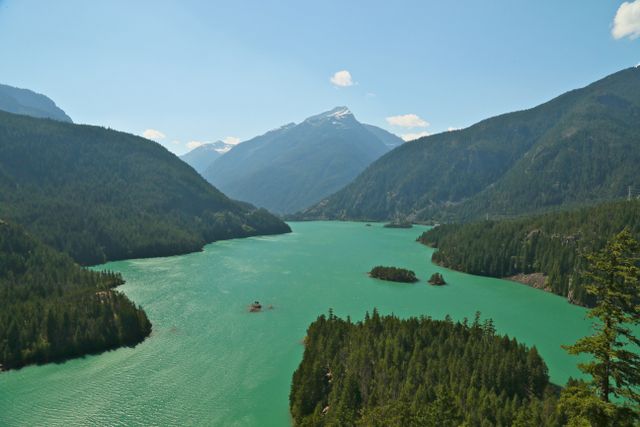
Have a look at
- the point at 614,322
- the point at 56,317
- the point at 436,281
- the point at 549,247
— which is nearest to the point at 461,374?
the point at 614,322

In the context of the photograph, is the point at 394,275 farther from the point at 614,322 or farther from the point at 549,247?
the point at 614,322

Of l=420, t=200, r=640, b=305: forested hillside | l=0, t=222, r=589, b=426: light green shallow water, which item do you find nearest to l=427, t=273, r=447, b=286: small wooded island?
l=0, t=222, r=589, b=426: light green shallow water

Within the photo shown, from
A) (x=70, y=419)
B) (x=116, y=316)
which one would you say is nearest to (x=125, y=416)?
(x=70, y=419)

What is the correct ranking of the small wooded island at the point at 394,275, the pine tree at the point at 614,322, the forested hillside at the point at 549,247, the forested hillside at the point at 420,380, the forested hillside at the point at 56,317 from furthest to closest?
the small wooded island at the point at 394,275 → the forested hillside at the point at 549,247 → the forested hillside at the point at 56,317 → the forested hillside at the point at 420,380 → the pine tree at the point at 614,322

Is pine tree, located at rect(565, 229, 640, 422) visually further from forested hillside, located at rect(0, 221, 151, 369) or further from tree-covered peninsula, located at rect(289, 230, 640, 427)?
forested hillside, located at rect(0, 221, 151, 369)

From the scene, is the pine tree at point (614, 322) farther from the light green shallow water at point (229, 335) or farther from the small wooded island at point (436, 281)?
the small wooded island at point (436, 281)

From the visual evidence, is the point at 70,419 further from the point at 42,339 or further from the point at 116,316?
the point at 116,316

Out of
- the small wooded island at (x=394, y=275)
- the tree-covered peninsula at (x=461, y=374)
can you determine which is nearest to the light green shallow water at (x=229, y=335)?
the small wooded island at (x=394, y=275)
